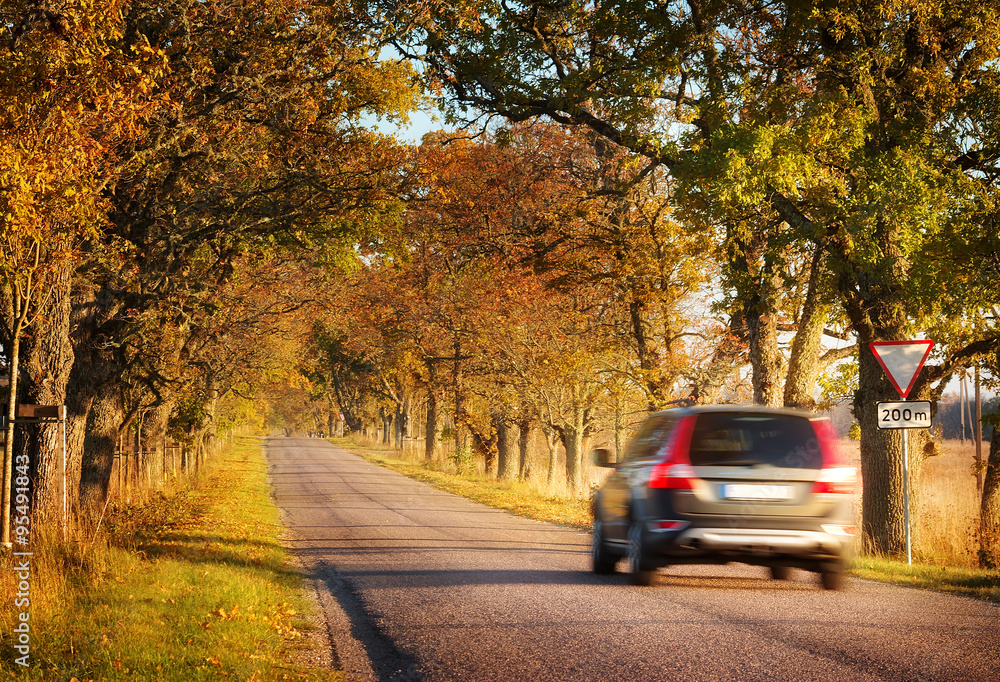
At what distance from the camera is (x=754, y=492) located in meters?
8.92

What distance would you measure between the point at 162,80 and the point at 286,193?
12.6 feet

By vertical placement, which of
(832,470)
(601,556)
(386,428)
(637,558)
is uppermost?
(832,470)

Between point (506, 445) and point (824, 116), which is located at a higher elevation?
point (824, 116)

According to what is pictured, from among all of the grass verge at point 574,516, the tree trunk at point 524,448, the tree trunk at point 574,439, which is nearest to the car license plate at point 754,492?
the grass verge at point 574,516

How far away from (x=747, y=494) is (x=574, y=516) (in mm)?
11101

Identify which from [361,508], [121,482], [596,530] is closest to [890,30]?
[596,530]

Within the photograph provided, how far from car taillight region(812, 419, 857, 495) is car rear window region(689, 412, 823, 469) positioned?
0.06 m

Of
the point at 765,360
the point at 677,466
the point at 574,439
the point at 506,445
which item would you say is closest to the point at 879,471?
the point at 765,360

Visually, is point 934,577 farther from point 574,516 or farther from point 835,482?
point 574,516

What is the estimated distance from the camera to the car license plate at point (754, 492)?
351 inches

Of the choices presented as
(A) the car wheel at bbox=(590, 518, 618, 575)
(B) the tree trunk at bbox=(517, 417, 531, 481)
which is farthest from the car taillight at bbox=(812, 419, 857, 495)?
(B) the tree trunk at bbox=(517, 417, 531, 481)

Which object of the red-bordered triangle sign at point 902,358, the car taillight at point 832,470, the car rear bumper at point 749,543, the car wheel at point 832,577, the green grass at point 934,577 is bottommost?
the green grass at point 934,577

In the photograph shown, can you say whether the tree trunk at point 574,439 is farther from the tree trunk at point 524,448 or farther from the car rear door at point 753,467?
the car rear door at point 753,467

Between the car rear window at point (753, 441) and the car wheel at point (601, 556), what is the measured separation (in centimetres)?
236
